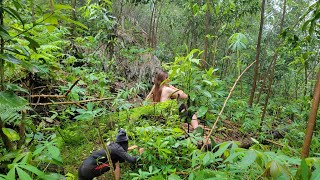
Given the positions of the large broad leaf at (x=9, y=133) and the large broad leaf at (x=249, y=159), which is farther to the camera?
the large broad leaf at (x=9, y=133)

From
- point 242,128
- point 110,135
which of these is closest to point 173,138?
point 110,135

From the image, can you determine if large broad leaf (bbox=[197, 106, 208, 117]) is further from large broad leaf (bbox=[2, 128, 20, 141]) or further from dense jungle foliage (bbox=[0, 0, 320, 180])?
large broad leaf (bbox=[2, 128, 20, 141])

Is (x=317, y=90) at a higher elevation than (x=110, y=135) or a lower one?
higher

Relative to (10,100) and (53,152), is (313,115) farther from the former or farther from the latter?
(10,100)

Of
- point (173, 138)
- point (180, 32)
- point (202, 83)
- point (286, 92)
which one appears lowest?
point (286, 92)

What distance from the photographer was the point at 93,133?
394 cm

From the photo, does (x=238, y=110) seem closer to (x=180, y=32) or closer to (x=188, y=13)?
(x=188, y=13)

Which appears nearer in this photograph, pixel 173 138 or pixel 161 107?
pixel 173 138

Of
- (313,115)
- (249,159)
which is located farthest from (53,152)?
(313,115)

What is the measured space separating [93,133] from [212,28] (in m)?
10.3

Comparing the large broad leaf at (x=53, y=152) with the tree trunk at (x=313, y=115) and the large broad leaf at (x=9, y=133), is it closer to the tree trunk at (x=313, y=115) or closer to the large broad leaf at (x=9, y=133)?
the large broad leaf at (x=9, y=133)

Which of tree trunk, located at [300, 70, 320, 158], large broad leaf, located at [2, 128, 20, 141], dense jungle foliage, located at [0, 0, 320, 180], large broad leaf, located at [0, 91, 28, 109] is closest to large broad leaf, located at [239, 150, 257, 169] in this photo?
dense jungle foliage, located at [0, 0, 320, 180]

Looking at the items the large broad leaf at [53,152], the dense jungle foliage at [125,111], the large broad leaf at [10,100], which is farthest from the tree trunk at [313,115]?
the large broad leaf at [10,100]

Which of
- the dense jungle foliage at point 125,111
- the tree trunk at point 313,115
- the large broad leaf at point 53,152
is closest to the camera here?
the dense jungle foliage at point 125,111
